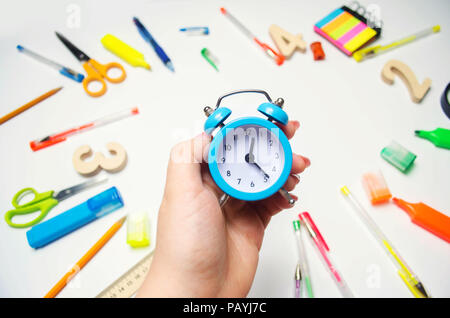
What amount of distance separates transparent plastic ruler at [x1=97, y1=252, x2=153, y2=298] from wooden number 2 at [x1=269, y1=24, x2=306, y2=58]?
1.35 metres

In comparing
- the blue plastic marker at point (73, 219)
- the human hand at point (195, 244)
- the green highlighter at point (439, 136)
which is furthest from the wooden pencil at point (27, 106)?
the green highlighter at point (439, 136)

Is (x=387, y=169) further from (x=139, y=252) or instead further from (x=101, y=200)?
(x=101, y=200)

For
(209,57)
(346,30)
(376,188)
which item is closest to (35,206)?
(209,57)

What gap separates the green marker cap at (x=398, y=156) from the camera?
150 centimetres

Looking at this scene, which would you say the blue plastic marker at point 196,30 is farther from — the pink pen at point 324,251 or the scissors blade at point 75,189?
the pink pen at point 324,251

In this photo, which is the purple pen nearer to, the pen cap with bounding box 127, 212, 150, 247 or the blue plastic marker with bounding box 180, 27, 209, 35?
the pen cap with bounding box 127, 212, 150, 247

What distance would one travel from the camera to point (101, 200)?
4.73 ft

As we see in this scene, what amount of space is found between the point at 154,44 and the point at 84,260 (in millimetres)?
1229

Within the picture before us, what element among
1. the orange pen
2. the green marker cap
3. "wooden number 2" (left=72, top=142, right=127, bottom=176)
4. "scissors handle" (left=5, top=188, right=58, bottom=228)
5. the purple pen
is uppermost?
"wooden number 2" (left=72, top=142, right=127, bottom=176)

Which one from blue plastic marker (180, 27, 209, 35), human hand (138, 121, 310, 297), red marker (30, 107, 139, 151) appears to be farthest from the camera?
blue plastic marker (180, 27, 209, 35)

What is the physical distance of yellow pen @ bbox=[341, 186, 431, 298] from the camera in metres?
1.27

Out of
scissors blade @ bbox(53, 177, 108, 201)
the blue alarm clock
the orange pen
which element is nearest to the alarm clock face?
the blue alarm clock

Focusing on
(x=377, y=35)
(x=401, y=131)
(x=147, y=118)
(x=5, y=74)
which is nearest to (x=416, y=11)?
(x=377, y=35)

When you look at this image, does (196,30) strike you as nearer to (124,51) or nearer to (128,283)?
(124,51)
